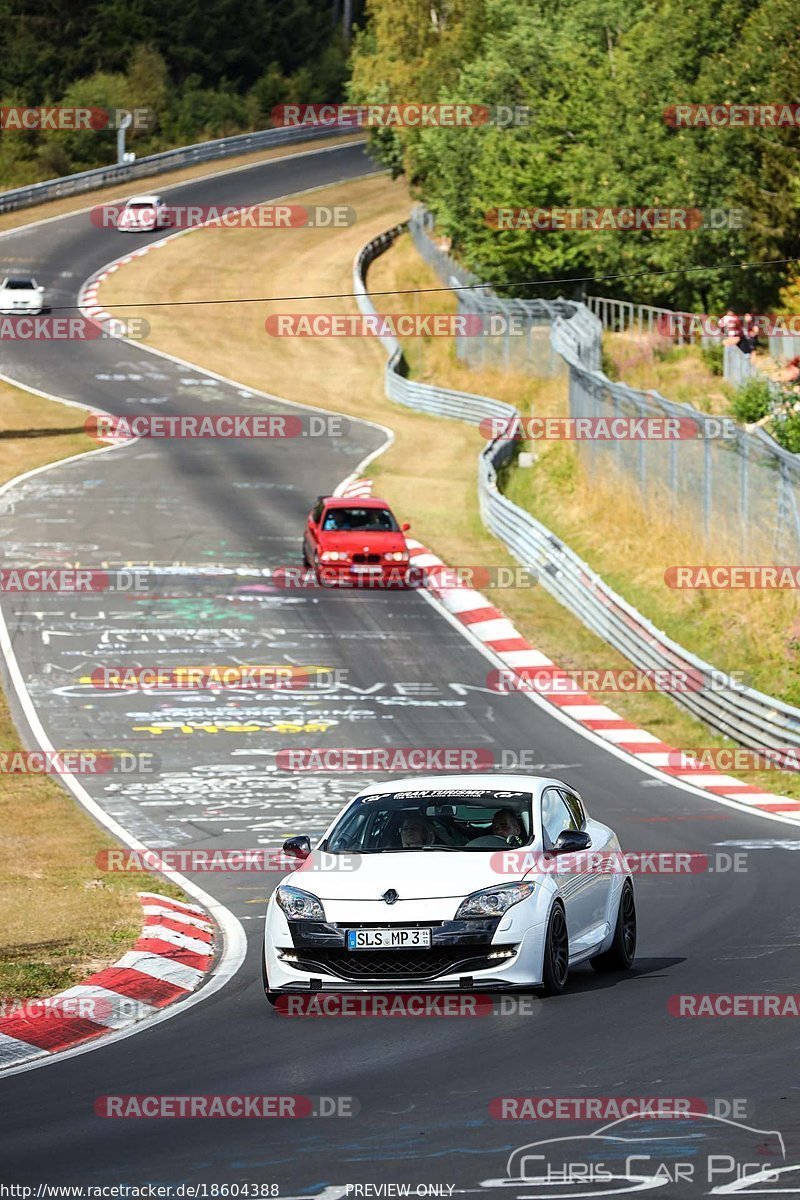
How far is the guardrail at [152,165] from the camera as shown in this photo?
8800cm

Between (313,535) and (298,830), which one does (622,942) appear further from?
(313,535)

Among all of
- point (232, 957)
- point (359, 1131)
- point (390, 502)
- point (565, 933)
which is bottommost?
point (390, 502)

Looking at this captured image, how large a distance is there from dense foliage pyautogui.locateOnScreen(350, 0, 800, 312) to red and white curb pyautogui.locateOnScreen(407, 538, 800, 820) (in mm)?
14312

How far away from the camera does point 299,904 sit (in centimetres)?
1205

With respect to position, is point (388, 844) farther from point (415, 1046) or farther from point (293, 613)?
point (293, 613)

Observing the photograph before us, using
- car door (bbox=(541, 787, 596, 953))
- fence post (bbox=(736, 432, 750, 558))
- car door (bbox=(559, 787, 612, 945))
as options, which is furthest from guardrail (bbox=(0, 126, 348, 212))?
car door (bbox=(541, 787, 596, 953))

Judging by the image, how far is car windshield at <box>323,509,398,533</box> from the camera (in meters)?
37.1

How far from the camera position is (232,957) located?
1485 cm

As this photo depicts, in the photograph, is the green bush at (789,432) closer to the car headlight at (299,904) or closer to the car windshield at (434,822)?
Result: the car windshield at (434,822)

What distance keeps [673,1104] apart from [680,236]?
43.9 meters

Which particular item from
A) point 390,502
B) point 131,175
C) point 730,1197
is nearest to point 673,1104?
point 730,1197

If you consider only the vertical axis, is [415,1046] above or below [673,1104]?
below

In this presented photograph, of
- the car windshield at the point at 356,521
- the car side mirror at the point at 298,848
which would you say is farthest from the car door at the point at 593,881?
the car windshield at the point at 356,521

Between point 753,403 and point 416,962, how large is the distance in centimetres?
2830
